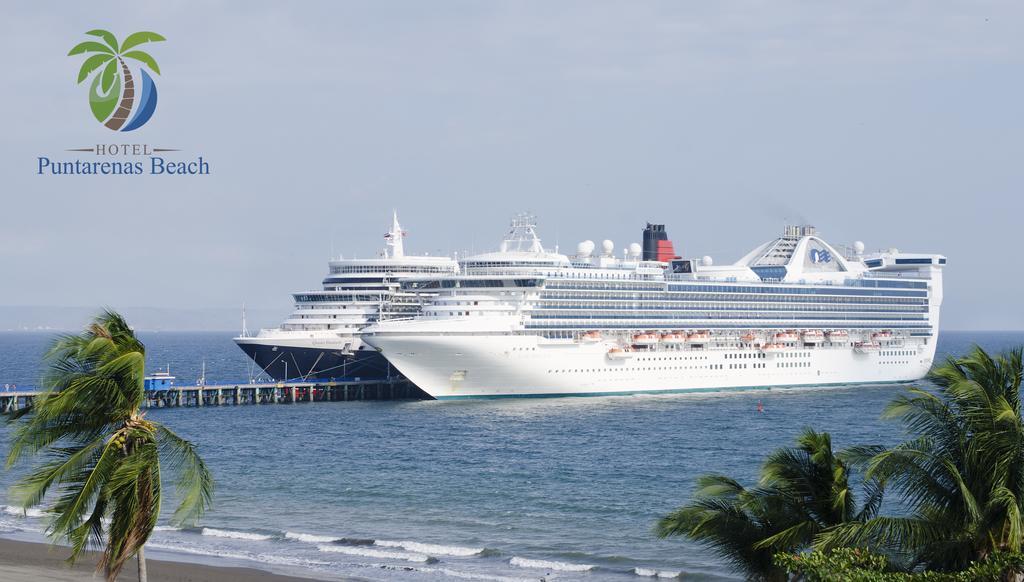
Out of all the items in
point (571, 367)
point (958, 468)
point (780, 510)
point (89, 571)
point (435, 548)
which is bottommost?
point (435, 548)

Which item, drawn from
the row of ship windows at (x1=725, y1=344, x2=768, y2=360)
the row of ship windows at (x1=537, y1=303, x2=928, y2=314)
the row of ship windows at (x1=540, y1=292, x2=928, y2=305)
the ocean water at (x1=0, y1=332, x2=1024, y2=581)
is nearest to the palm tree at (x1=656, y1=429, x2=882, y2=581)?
the ocean water at (x1=0, y1=332, x2=1024, y2=581)

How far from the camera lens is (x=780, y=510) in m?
13.8

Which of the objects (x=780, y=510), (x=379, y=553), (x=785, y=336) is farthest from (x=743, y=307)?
(x=780, y=510)

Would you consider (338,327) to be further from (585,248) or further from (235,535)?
(235,535)

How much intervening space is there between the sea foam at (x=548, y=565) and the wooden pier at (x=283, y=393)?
4071 cm

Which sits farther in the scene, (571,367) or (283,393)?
(283,393)

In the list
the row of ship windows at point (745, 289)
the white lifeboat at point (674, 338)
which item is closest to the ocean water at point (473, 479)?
the white lifeboat at point (674, 338)

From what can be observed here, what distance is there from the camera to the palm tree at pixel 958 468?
1278 centimetres

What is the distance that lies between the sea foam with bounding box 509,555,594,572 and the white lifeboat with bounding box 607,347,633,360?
39.6m

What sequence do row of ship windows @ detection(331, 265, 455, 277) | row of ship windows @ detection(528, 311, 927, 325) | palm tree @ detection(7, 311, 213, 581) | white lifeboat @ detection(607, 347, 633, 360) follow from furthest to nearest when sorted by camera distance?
row of ship windows @ detection(331, 265, 455, 277), white lifeboat @ detection(607, 347, 633, 360), row of ship windows @ detection(528, 311, 927, 325), palm tree @ detection(7, 311, 213, 581)

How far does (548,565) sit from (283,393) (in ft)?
153

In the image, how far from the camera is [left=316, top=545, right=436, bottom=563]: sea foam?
2903 cm

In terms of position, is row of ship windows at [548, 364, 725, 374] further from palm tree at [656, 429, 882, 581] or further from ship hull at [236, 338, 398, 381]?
palm tree at [656, 429, 882, 581]

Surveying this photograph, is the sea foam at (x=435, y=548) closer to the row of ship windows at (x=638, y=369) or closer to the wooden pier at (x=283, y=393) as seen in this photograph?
the row of ship windows at (x=638, y=369)
